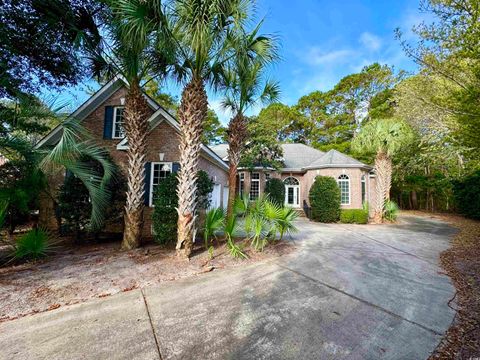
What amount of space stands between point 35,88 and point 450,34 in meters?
14.9

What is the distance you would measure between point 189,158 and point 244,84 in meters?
4.12

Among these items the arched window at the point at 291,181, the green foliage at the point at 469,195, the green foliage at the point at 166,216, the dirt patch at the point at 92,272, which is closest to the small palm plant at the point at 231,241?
the dirt patch at the point at 92,272

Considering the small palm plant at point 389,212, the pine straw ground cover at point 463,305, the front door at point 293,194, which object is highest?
the front door at point 293,194

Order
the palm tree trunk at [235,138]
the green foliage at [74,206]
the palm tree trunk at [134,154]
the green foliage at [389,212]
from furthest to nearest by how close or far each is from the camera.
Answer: the green foliage at [389,212], the palm tree trunk at [235,138], the green foliage at [74,206], the palm tree trunk at [134,154]

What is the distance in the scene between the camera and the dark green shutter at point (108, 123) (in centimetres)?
1059

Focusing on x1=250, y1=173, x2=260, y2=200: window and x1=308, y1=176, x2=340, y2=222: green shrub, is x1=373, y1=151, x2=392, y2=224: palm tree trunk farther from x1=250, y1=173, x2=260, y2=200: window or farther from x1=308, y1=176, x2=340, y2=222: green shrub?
x1=250, y1=173, x2=260, y2=200: window

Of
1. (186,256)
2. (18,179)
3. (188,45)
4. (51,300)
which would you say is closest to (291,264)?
(186,256)

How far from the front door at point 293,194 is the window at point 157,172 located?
12301mm

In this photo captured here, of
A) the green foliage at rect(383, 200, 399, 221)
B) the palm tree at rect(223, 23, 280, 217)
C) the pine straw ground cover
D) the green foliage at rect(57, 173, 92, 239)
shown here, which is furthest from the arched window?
the green foliage at rect(57, 173, 92, 239)

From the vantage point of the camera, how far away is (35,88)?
8305mm

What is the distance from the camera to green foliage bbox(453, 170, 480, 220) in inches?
614

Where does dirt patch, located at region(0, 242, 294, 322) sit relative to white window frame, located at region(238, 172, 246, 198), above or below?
below

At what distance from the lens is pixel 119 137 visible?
34.8ft

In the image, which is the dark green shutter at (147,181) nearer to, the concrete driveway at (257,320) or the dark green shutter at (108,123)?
the dark green shutter at (108,123)
